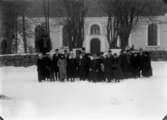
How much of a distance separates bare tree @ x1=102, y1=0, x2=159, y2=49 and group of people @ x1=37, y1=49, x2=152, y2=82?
0.15 metres

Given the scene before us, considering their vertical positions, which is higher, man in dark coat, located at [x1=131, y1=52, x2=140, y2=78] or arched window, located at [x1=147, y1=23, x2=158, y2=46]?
arched window, located at [x1=147, y1=23, x2=158, y2=46]

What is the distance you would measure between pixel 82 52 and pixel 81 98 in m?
0.45

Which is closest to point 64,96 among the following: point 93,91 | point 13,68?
point 93,91

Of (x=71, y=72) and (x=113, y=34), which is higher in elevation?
(x=113, y=34)

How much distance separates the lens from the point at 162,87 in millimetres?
3578

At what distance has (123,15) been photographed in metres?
3.76

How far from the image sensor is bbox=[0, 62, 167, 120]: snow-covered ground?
3385 mm

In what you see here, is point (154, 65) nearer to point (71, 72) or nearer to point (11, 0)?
point (71, 72)

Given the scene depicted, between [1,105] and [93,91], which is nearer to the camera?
[1,105]

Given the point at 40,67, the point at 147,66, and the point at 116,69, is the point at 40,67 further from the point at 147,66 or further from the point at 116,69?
the point at 147,66

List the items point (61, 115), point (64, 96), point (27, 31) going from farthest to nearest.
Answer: point (27, 31)
point (64, 96)
point (61, 115)

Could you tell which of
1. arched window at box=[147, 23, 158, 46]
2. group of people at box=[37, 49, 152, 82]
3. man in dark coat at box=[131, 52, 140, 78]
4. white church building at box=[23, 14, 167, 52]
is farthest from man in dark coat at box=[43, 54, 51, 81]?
arched window at box=[147, 23, 158, 46]

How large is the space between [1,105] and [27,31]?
75 cm

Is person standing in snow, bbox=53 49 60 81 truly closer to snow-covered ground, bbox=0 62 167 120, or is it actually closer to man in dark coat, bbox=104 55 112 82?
snow-covered ground, bbox=0 62 167 120
